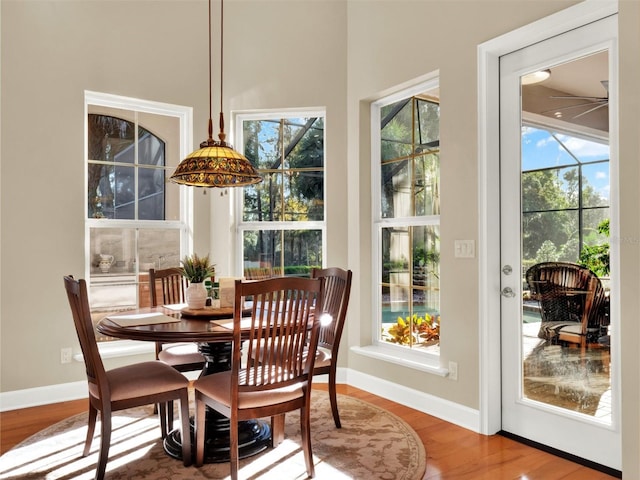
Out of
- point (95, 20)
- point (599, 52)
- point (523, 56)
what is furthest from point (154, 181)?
point (599, 52)

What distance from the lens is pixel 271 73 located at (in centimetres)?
423

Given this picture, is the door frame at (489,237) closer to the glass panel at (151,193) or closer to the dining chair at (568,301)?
the dining chair at (568,301)

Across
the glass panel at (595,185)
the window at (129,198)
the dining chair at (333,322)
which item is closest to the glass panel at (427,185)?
the dining chair at (333,322)

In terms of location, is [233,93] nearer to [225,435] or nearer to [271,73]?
[271,73]

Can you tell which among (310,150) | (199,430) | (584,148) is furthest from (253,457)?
(310,150)

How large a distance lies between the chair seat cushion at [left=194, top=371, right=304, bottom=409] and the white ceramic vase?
0.50 m

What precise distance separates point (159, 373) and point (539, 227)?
224 centimetres

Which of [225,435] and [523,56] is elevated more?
[523,56]

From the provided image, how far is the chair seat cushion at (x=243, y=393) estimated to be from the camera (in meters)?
2.29

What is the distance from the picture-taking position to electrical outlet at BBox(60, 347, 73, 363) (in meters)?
3.65

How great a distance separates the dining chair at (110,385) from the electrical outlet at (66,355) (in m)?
1.19

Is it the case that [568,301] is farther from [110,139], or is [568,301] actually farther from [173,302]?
[110,139]

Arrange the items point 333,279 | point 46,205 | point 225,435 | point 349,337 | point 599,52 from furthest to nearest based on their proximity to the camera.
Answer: point 349,337, point 46,205, point 333,279, point 225,435, point 599,52

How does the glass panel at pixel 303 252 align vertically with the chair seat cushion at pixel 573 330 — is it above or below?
above
